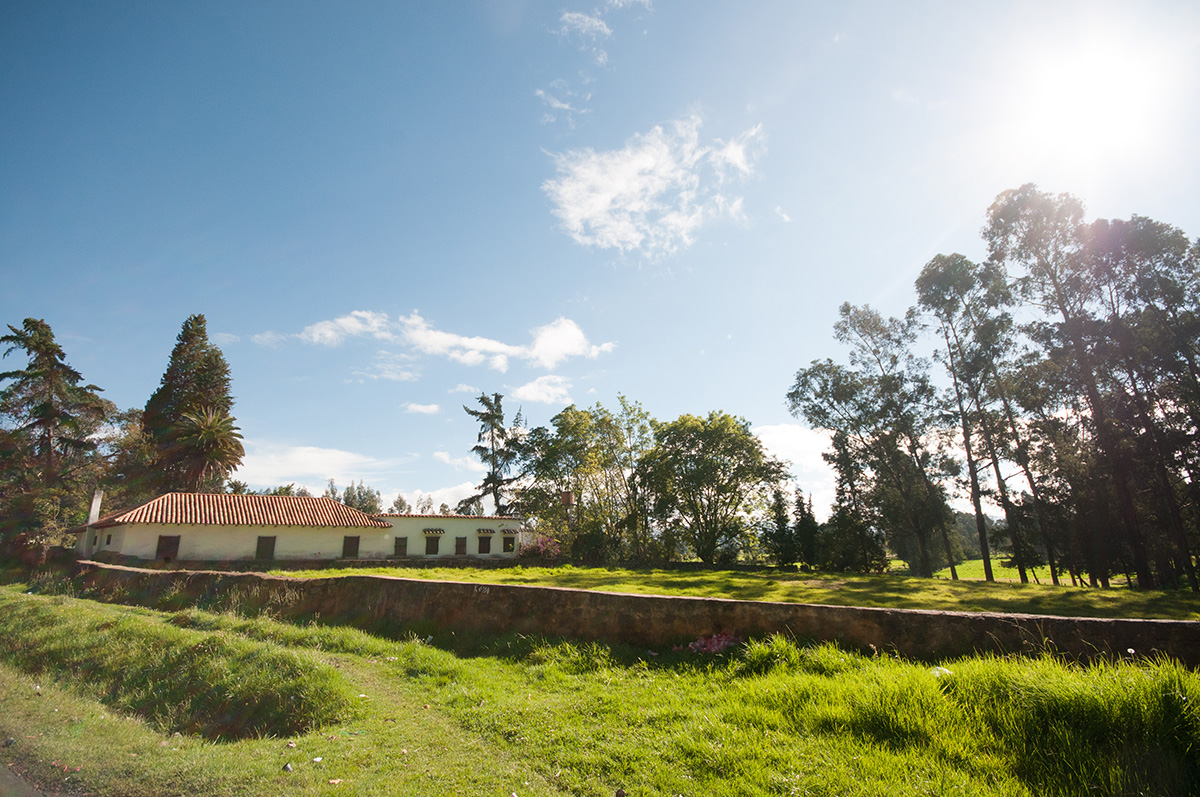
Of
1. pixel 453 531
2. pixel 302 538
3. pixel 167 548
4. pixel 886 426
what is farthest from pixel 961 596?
pixel 167 548

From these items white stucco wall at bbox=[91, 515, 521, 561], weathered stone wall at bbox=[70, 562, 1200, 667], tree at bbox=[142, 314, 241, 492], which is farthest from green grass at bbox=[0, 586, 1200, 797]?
tree at bbox=[142, 314, 241, 492]

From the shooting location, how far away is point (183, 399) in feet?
124

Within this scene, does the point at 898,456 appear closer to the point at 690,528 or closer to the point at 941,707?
the point at 690,528

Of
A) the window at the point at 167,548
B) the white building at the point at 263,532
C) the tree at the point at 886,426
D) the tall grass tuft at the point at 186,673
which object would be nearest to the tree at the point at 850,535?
the tree at the point at 886,426

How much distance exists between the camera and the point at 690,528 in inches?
1319

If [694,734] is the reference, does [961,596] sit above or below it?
below

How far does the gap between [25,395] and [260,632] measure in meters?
41.7

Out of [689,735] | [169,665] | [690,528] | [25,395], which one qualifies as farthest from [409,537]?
[689,735]

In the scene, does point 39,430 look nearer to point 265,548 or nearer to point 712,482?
point 265,548

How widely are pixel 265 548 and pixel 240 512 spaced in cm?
249

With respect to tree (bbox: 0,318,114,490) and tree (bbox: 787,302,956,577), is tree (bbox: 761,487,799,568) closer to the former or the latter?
tree (bbox: 787,302,956,577)

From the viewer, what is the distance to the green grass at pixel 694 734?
2922 mm

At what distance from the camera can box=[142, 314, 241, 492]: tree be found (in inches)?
1410

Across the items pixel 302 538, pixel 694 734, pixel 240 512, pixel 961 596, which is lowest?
pixel 961 596
